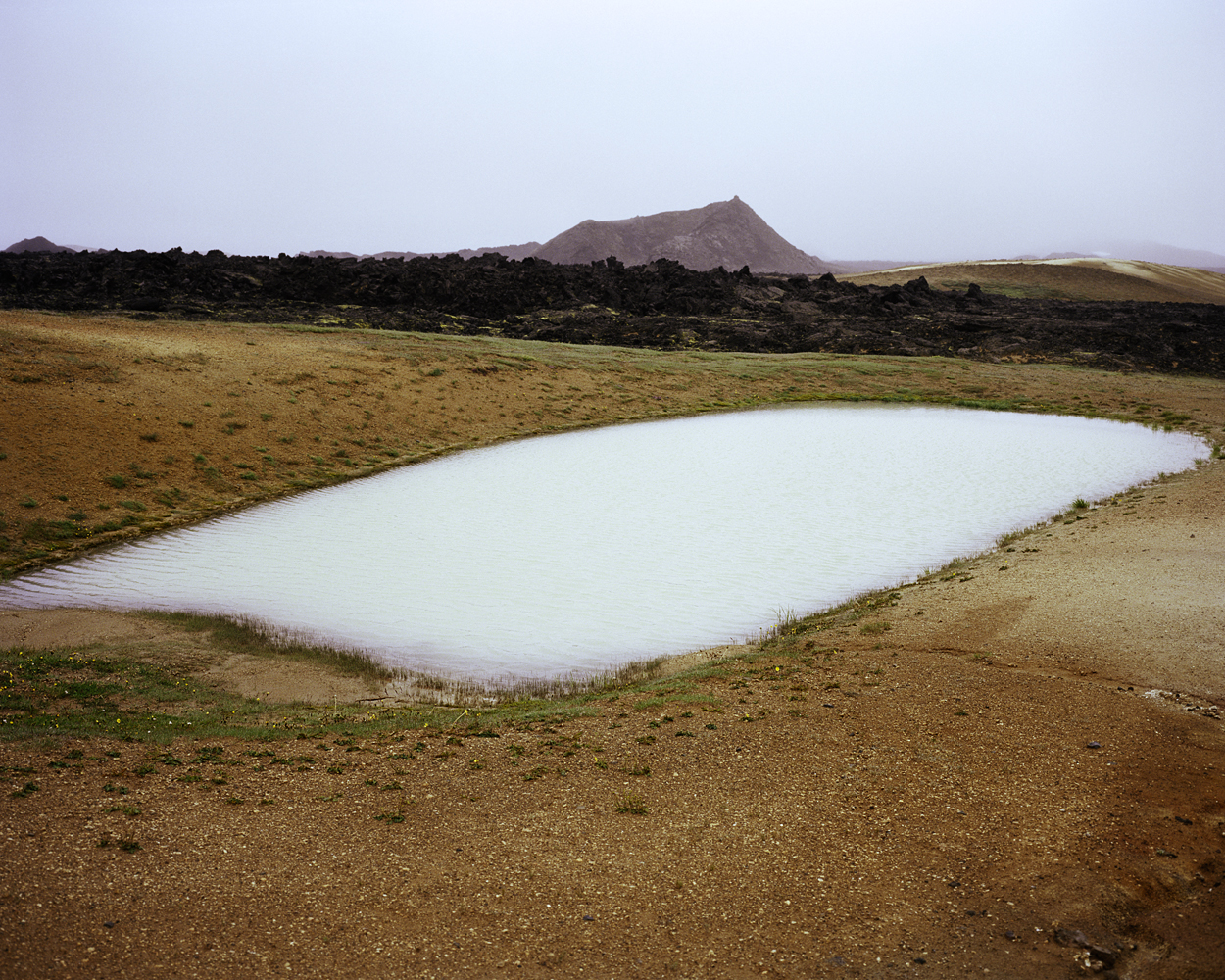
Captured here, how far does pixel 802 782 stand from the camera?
26.7 feet

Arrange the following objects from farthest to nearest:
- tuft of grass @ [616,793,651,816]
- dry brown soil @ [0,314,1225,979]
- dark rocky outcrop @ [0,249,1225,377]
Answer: dark rocky outcrop @ [0,249,1225,377] → tuft of grass @ [616,793,651,816] → dry brown soil @ [0,314,1225,979]

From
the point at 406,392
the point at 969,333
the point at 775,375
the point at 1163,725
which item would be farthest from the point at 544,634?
the point at 969,333

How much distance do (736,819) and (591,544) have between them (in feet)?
32.7

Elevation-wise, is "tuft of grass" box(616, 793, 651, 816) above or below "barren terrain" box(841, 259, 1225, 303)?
below

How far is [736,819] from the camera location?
754 centimetres

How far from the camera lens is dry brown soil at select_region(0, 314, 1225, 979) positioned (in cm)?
583

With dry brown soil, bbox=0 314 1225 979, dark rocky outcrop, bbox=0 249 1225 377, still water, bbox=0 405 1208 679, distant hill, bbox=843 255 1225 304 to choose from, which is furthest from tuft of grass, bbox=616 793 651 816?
distant hill, bbox=843 255 1225 304

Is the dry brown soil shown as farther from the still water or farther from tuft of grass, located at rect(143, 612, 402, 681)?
the still water

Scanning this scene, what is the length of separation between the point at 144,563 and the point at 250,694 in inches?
279

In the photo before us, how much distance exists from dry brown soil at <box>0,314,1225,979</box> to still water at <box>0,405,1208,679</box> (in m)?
1.63

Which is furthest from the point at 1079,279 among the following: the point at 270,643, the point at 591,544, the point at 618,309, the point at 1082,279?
the point at 270,643

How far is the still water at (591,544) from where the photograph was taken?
13.1 m

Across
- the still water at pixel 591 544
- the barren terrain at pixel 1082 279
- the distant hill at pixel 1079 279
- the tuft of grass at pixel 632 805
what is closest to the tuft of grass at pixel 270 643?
the still water at pixel 591 544

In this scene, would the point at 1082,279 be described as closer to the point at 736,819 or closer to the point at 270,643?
the point at 270,643
